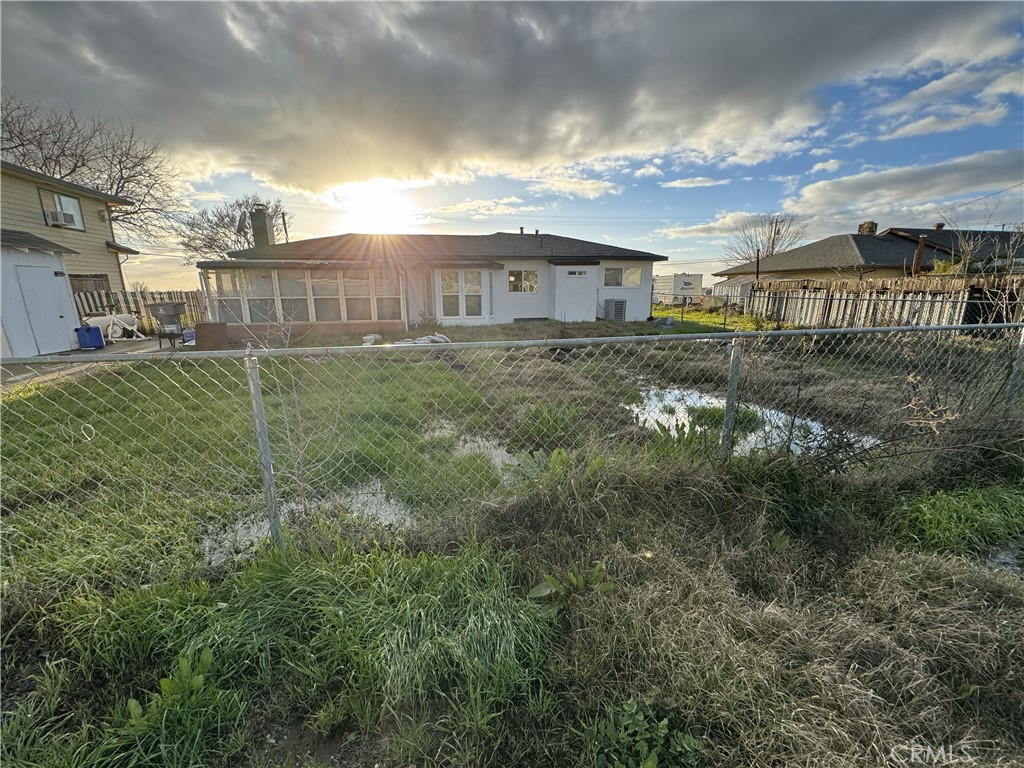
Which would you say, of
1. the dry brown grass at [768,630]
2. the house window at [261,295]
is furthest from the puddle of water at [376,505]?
the house window at [261,295]

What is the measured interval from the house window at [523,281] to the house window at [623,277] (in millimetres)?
3159

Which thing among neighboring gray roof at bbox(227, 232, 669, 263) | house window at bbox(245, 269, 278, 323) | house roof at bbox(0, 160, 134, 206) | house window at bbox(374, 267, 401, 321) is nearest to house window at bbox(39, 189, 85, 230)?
house roof at bbox(0, 160, 134, 206)

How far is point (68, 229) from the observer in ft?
40.2

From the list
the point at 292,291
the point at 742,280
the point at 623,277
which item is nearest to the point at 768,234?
the point at 742,280

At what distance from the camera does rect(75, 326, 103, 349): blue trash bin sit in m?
9.67

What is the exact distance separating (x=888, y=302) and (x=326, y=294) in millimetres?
15954

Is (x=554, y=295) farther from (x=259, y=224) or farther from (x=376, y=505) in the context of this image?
(x=376, y=505)

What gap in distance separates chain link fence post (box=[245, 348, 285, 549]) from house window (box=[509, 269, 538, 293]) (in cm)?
1436

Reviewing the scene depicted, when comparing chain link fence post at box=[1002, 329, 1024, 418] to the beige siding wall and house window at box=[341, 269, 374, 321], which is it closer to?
house window at box=[341, 269, 374, 321]

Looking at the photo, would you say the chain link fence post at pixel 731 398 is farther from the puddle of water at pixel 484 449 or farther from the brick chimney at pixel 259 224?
the brick chimney at pixel 259 224

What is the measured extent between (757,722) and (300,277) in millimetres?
14534

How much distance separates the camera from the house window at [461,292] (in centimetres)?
1460

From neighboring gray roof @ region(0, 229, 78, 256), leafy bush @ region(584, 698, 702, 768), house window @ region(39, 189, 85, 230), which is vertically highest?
house window @ region(39, 189, 85, 230)

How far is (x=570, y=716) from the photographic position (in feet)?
→ 4.77
